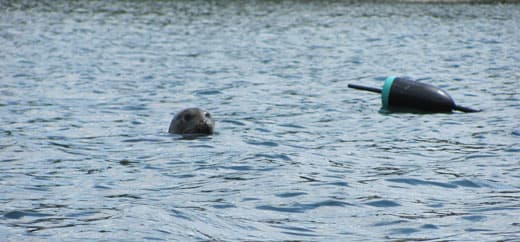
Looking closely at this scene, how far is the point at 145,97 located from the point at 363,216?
10.2 meters

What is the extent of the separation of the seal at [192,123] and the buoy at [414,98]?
393cm

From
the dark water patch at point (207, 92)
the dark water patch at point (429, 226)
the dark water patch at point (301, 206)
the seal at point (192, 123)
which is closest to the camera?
the dark water patch at point (429, 226)

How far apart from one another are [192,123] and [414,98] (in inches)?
173

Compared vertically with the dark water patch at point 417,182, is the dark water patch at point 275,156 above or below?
below

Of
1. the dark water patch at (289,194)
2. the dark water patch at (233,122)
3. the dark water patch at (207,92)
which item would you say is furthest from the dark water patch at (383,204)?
the dark water patch at (207,92)

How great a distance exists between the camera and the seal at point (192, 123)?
47.1 ft

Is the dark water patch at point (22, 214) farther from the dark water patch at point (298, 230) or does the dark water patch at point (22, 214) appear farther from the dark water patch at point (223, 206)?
the dark water patch at point (298, 230)

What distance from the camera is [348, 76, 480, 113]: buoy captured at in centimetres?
1681

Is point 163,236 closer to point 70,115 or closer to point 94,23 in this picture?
point 70,115

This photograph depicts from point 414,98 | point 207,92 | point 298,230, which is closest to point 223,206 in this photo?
point 298,230

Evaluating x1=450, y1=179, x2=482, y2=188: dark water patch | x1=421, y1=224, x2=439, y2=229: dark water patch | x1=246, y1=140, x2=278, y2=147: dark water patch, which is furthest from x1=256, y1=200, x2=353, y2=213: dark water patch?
x1=246, y1=140, x2=278, y2=147: dark water patch

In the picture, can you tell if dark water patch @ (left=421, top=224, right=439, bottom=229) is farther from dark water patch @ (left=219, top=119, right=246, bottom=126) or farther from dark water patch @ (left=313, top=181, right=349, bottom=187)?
dark water patch @ (left=219, top=119, right=246, bottom=126)

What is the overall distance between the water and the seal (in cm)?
23

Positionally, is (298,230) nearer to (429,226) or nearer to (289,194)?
(429,226)
